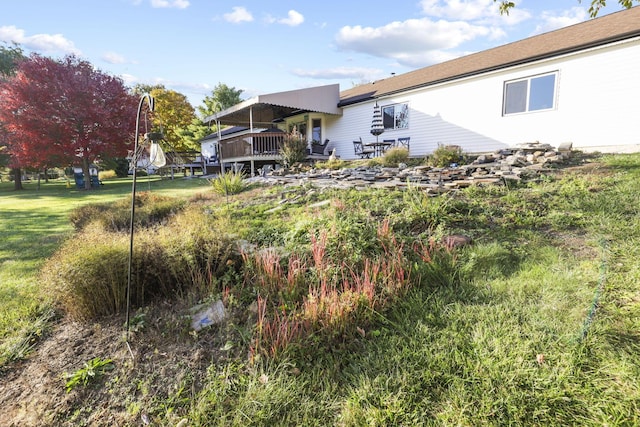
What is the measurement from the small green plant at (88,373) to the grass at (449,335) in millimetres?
137

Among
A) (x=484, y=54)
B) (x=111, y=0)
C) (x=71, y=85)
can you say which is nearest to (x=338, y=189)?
(x=111, y=0)

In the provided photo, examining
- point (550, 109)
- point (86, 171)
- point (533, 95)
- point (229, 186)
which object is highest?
point (533, 95)

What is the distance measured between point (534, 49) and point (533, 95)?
61.8 inches

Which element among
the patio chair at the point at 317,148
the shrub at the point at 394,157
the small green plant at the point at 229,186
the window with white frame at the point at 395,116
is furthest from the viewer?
the patio chair at the point at 317,148

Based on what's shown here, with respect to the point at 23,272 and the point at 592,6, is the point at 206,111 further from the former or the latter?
the point at 592,6

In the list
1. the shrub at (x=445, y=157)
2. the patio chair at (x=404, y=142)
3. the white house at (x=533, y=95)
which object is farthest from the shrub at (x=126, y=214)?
the patio chair at (x=404, y=142)

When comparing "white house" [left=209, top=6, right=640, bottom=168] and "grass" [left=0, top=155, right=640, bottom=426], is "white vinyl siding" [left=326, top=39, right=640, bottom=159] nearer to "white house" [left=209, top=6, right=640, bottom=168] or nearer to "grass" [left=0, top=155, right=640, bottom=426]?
"white house" [left=209, top=6, right=640, bottom=168]

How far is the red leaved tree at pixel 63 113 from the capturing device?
11.8 meters

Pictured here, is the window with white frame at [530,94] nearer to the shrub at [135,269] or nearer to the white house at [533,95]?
the white house at [533,95]

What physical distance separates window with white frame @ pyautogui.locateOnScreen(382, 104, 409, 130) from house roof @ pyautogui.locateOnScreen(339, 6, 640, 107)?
68cm

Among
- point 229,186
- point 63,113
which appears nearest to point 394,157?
point 229,186

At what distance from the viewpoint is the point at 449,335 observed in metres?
1.94

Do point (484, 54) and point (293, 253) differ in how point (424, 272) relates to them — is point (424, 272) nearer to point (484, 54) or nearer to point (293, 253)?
point (293, 253)

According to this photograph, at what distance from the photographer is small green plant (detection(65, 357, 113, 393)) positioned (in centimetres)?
173
